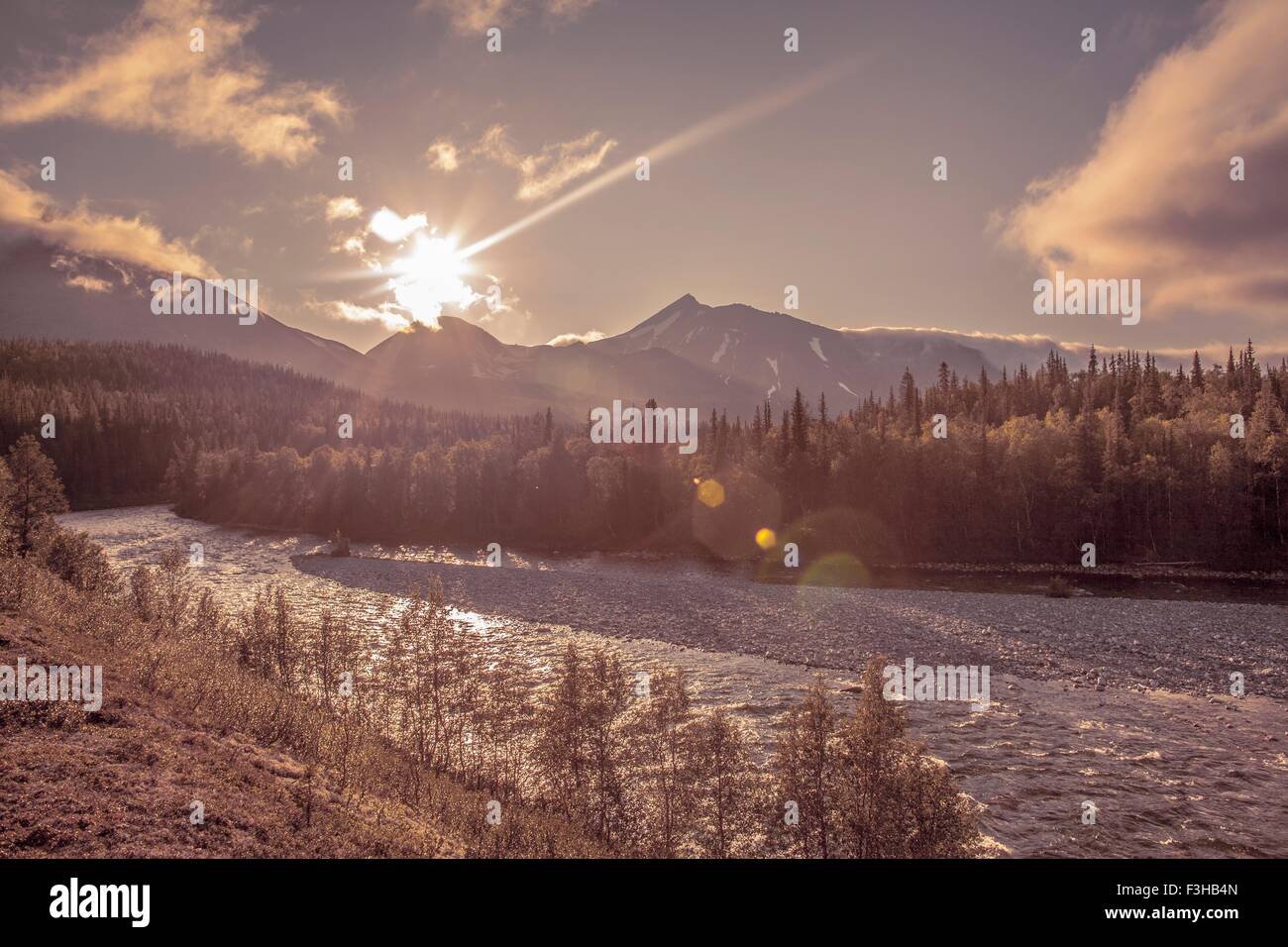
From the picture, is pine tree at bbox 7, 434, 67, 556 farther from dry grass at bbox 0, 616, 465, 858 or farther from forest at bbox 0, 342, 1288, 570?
forest at bbox 0, 342, 1288, 570

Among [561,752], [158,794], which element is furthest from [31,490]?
[158,794]

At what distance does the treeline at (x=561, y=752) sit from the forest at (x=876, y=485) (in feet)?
236

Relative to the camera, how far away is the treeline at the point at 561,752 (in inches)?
647

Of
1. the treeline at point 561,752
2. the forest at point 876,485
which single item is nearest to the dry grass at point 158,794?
the treeline at point 561,752

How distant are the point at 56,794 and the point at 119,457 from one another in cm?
22513

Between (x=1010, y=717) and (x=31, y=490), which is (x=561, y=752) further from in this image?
(x=31, y=490)

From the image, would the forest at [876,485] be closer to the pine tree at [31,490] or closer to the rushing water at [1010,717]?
the rushing water at [1010,717]

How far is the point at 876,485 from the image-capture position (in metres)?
102

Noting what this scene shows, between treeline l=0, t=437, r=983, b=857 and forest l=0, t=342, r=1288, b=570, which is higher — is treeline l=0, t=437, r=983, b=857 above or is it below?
below

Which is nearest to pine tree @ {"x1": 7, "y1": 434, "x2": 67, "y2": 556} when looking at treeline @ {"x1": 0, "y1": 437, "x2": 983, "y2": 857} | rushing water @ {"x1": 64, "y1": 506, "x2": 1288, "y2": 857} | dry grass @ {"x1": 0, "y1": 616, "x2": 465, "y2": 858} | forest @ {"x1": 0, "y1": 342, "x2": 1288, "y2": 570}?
treeline @ {"x1": 0, "y1": 437, "x2": 983, "y2": 857}

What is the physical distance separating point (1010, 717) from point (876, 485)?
77700mm

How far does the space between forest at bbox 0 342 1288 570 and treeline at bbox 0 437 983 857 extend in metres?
71.8

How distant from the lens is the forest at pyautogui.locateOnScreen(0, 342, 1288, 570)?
8475 cm
